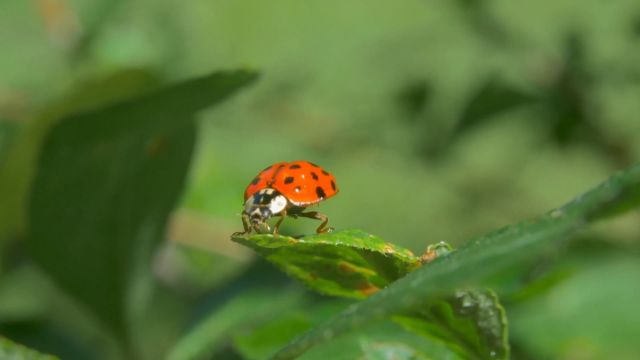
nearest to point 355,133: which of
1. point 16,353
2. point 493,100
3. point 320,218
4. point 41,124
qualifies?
point 493,100

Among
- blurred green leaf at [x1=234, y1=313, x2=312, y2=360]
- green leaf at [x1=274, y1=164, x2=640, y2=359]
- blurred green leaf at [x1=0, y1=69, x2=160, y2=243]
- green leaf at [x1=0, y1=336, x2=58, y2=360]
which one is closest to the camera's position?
green leaf at [x1=274, y1=164, x2=640, y2=359]

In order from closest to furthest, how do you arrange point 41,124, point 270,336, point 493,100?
point 270,336 < point 41,124 < point 493,100

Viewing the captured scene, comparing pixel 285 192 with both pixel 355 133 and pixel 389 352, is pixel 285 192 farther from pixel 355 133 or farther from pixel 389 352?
pixel 355 133

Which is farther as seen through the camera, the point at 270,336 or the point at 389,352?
the point at 270,336

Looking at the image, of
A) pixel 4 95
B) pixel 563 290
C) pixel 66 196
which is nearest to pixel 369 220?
pixel 4 95

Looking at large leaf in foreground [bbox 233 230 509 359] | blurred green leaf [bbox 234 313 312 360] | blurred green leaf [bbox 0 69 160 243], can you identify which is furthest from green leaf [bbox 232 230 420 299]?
blurred green leaf [bbox 0 69 160 243]

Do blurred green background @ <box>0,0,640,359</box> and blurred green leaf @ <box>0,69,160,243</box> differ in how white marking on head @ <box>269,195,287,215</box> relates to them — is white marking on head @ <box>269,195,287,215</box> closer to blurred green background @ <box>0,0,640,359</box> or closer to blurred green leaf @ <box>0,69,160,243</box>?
blurred green background @ <box>0,0,640,359</box>

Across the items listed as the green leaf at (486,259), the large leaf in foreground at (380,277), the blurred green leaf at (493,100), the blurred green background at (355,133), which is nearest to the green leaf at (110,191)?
the blurred green background at (355,133)
